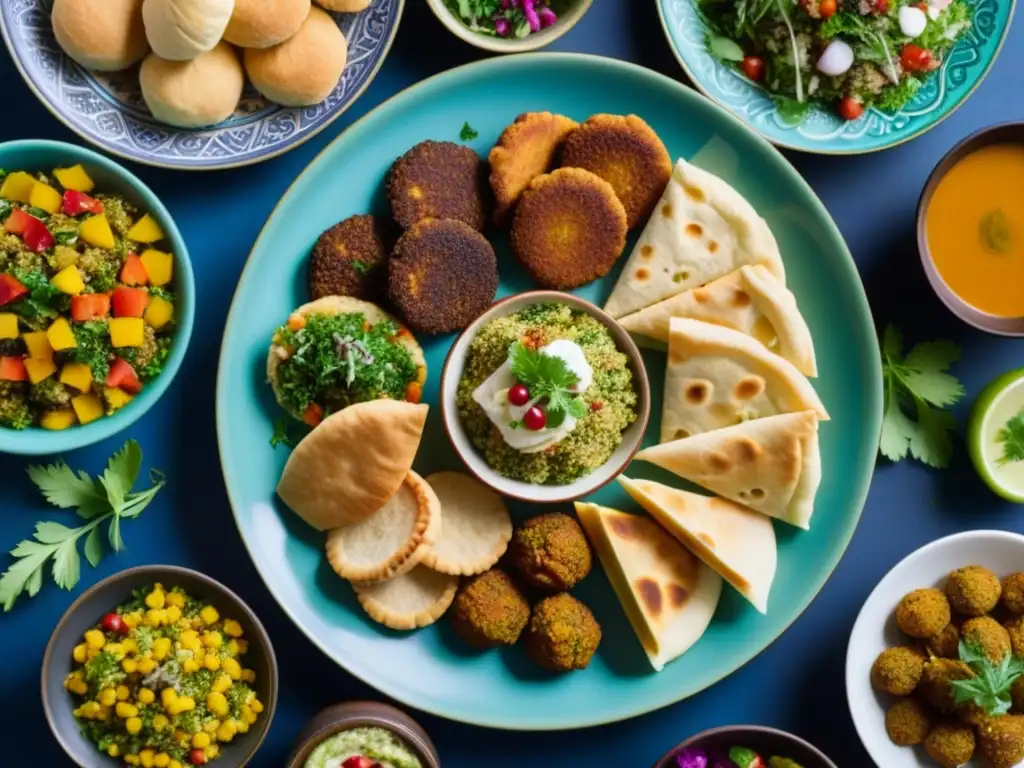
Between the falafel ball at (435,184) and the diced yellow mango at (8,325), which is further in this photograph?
the falafel ball at (435,184)

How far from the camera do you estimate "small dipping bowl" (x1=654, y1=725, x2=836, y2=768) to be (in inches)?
155

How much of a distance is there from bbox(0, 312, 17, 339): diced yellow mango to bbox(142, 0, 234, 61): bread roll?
108 cm

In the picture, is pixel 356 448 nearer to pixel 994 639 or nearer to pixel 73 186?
pixel 73 186

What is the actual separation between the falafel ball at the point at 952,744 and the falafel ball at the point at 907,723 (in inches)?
1.9

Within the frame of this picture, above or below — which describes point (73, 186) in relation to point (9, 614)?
above

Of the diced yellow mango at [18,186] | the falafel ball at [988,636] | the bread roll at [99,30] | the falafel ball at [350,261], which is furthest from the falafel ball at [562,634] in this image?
the bread roll at [99,30]

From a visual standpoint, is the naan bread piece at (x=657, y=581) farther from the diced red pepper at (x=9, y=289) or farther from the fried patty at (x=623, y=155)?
the diced red pepper at (x=9, y=289)

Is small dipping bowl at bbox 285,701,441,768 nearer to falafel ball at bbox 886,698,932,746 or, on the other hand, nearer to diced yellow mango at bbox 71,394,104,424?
diced yellow mango at bbox 71,394,104,424

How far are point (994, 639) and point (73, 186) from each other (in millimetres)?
3927

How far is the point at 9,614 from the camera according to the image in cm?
412

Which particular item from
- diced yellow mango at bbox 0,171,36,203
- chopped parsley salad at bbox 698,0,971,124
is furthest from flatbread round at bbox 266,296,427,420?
chopped parsley salad at bbox 698,0,971,124

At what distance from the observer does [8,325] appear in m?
3.62

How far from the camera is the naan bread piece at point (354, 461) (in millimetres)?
3734

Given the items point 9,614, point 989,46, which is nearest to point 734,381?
point 989,46
